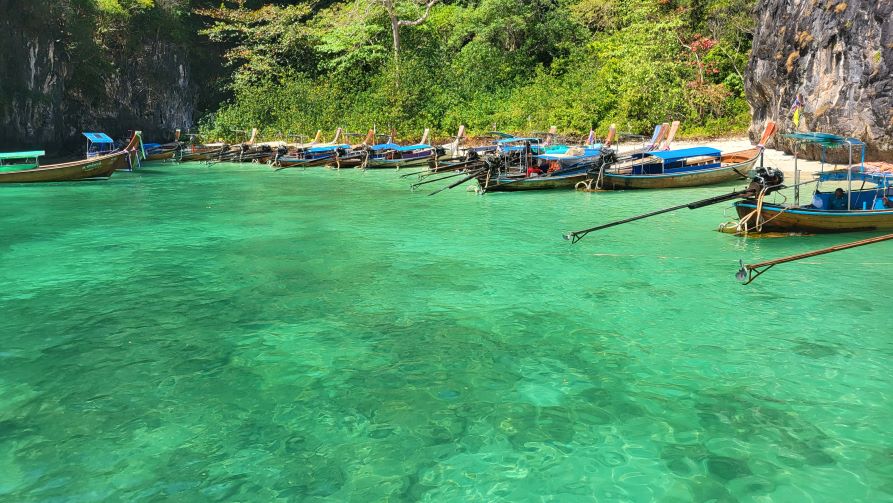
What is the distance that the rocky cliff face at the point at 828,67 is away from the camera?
62.6ft

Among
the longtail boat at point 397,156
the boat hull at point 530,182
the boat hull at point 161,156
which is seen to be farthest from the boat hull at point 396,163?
the boat hull at point 161,156

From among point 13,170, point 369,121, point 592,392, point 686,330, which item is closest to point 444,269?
point 686,330

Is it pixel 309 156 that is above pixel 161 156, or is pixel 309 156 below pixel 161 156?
below

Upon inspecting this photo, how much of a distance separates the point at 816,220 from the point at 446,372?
30.0 ft

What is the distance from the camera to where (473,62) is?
37906 millimetres

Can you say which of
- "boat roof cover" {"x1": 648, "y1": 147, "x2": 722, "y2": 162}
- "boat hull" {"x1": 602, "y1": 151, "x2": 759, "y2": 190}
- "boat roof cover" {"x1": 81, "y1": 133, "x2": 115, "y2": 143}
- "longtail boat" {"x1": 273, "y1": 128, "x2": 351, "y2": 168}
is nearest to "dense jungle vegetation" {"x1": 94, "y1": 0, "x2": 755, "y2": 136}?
"longtail boat" {"x1": 273, "y1": 128, "x2": 351, "y2": 168}

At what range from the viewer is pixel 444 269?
438 inches

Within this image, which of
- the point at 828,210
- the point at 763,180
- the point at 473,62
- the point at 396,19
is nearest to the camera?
the point at 828,210

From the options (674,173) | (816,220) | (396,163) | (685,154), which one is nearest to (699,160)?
(685,154)

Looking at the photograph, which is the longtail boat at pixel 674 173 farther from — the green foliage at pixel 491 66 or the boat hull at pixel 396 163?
the boat hull at pixel 396 163

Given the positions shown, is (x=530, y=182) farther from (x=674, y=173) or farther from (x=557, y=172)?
(x=674, y=173)

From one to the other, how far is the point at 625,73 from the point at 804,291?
22930 mm

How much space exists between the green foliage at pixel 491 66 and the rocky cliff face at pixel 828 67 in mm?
3796

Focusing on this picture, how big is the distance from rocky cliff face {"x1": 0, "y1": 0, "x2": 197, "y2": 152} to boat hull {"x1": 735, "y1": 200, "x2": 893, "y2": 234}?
3207cm
